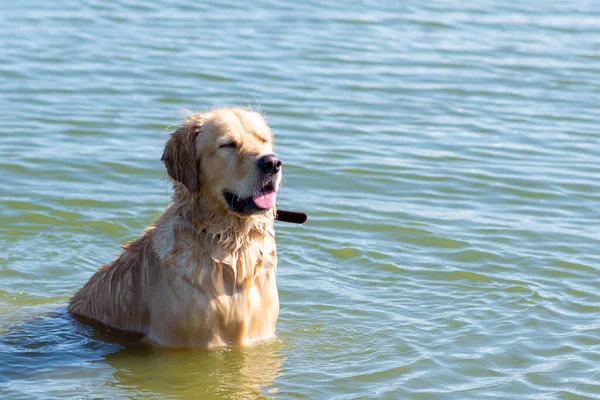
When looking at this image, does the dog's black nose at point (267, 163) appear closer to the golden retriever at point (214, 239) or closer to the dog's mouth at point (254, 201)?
the golden retriever at point (214, 239)

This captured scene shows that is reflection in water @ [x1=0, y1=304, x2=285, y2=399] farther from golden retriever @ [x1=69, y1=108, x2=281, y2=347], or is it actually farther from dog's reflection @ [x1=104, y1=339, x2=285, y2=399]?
golden retriever @ [x1=69, y1=108, x2=281, y2=347]

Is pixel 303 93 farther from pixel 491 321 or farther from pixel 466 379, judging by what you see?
pixel 466 379

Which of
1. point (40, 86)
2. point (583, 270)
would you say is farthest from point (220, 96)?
point (583, 270)

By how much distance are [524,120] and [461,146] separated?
5.34 feet

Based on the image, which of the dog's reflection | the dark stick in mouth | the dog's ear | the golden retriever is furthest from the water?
the dark stick in mouth

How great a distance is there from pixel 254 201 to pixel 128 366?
162cm

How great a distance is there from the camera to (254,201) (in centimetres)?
786

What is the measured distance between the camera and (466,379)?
818 cm

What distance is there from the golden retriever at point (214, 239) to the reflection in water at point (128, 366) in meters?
0.14

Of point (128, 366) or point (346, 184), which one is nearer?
point (128, 366)

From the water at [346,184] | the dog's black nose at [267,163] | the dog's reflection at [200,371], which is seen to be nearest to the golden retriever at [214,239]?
the dog's black nose at [267,163]

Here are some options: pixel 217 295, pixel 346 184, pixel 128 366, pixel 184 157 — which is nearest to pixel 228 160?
pixel 184 157

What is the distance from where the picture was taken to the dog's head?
784 cm

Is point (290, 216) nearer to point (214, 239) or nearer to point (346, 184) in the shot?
point (214, 239)
